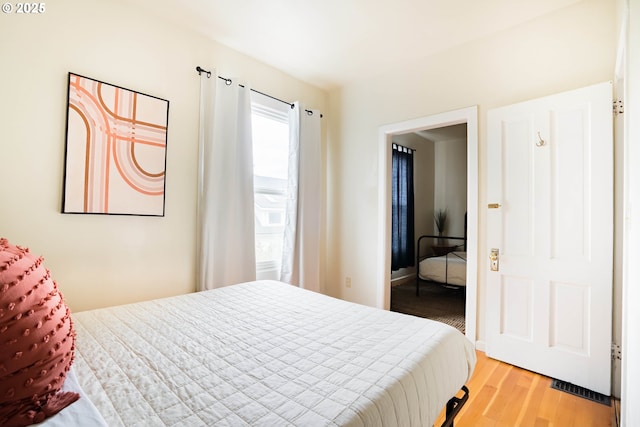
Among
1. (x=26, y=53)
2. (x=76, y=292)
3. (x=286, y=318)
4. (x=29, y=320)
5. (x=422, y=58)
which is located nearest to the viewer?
(x=29, y=320)

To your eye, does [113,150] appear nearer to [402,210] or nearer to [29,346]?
[29,346]

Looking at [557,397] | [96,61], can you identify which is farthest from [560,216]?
[96,61]

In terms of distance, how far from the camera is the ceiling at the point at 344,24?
2.08m

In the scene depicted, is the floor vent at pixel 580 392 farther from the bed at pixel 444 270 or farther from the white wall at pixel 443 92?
the bed at pixel 444 270

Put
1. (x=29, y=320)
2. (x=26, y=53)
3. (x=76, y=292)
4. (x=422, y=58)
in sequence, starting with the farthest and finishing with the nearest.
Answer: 1. (x=422, y=58)
2. (x=76, y=292)
3. (x=26, y=53)
4. (x=29, y=320)

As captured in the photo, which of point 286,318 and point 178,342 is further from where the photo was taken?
point 286,318

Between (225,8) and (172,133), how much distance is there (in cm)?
101

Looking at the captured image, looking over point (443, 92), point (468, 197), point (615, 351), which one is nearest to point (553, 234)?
point (468, 197)

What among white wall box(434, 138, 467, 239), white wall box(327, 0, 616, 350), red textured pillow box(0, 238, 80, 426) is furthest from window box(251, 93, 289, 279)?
white wall box(434, 138, 467, 239)

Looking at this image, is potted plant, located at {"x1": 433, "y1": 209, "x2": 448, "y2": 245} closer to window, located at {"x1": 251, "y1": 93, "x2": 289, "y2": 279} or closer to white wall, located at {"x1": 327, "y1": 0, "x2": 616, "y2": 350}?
white wall, located at {"x1": 327, "y1": 0, "x2": 616, "y2": 350}

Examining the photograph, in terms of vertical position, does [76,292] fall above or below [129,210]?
below

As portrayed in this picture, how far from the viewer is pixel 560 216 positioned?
2037mm

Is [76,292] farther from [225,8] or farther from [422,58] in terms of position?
[422,58]

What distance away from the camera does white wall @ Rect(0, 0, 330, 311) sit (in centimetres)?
166
